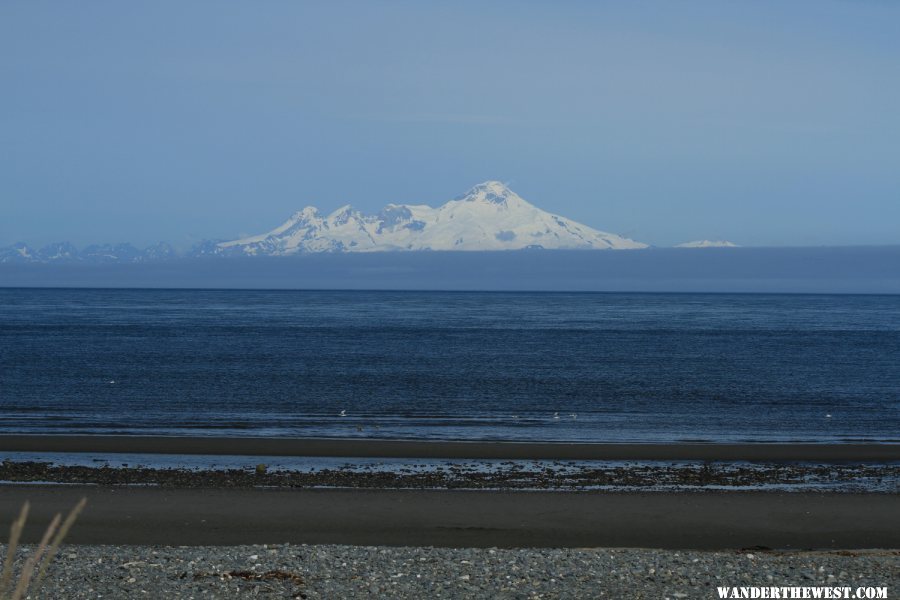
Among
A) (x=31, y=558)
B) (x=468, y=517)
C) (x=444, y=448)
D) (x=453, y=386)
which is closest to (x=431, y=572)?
(x=468, y=517)

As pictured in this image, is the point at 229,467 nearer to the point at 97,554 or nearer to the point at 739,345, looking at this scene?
the point at 97,554

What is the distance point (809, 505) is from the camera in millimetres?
19359

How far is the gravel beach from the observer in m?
12.0

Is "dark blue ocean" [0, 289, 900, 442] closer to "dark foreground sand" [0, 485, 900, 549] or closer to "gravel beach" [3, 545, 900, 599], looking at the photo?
"dark foreground sand" [0, 485, 900, 549]

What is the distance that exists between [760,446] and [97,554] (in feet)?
71.4

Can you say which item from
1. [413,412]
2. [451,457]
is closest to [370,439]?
[451,457]

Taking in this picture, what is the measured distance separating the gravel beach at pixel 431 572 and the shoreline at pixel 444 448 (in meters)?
13.0

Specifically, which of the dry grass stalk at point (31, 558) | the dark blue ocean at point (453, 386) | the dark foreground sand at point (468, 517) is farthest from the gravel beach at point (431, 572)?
the dark blue ocean at point (453, 386)

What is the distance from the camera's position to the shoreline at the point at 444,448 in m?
27.6

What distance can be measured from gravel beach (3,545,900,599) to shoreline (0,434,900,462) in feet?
42.6

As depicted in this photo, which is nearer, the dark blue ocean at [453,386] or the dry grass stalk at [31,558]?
the dry grass stalk at [31,558]

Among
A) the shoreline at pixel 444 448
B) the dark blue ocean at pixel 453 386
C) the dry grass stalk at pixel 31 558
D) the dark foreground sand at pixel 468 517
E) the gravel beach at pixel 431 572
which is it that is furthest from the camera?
the dark blue ocean at pixel 453 386

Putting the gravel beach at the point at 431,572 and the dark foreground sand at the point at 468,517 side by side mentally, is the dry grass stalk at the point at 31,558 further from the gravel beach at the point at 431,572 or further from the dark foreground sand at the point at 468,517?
the dark foreground sand at the point at 468,517

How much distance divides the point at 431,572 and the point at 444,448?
15.8 meters
